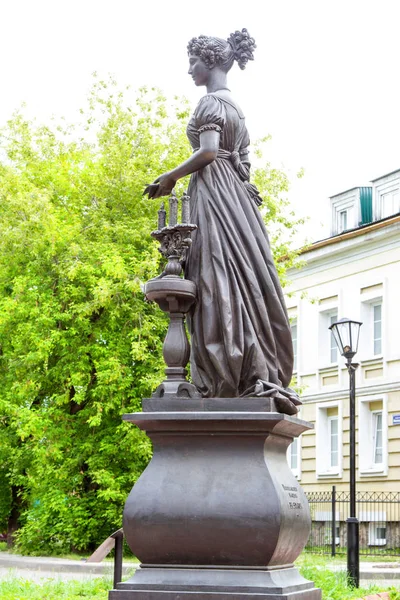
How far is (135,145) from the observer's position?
26.8m

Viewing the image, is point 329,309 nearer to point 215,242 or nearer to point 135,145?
point 135,145

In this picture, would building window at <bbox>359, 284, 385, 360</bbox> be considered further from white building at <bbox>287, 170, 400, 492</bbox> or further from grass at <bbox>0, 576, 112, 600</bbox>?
grass at <bbox>0, 576, 112, 600</bbox>

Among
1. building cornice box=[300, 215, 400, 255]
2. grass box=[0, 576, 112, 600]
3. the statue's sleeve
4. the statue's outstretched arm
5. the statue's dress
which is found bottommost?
grass box=[0, 576, 112, 600]

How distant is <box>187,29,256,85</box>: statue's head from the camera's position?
857cm

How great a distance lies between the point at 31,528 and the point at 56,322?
14.8 ft

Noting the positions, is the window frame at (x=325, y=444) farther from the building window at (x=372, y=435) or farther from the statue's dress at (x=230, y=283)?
the statue's dress at (x=230, y=283)

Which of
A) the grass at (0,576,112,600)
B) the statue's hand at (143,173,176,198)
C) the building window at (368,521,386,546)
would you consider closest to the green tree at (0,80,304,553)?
the building window at (368,521,386,546)

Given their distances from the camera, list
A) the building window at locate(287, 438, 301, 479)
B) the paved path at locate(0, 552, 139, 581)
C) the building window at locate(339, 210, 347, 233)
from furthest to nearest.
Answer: the building window at locate(339, 210, 347, 233) → the building window at locate(287, 438, 301, 479) → the paved path at locate(0, 552, 139, 581)

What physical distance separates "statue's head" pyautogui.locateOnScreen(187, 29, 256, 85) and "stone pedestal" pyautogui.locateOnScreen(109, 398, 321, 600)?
2.65m

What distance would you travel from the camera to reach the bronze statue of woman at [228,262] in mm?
7848

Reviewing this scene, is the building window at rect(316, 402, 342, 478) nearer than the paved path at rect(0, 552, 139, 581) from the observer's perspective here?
No

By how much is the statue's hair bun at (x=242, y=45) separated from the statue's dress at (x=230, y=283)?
1.21 ft

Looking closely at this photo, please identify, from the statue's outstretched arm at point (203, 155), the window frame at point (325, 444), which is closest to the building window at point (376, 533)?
the window frame at point (325, 444)

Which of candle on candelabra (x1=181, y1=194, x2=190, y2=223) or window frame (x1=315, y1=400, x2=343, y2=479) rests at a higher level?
window frame (x1=315, y1=400, x2=343, y2=479)
